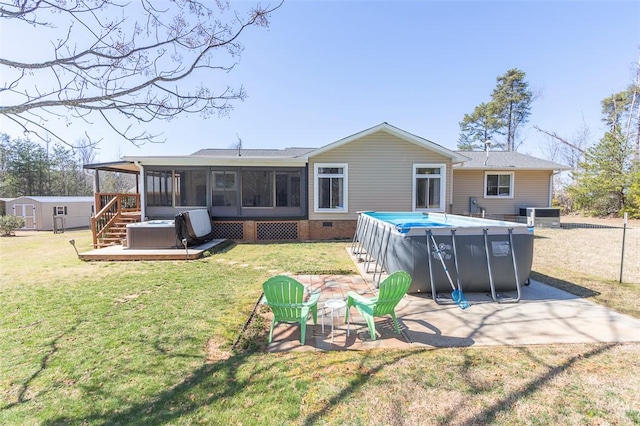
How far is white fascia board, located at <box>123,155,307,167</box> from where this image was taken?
35.5ft

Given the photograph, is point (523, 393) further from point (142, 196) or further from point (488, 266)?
point (142, 196)

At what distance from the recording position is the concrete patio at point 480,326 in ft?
11.2

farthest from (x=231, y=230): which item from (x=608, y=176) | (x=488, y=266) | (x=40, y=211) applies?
(x=608, y=176)

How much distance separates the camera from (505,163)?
51.1 feet

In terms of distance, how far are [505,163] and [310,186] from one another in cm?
1089

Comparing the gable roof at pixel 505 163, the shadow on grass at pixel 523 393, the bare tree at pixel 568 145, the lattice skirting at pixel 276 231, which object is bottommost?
the shadow on grass at pixel 523 393

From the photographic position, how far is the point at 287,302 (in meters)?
3.46

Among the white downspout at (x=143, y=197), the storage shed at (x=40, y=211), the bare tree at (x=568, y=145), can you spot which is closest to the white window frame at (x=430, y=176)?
the white downspout at (x=143, y=197)

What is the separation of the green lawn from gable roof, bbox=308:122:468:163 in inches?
313

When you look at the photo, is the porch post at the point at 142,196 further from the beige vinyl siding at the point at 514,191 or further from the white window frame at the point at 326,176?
the beige vinyl siding at the point at 514,191

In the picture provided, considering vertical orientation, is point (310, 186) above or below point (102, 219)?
above

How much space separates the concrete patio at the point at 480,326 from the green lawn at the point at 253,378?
0.71 ft

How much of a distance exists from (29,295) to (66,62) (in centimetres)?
493

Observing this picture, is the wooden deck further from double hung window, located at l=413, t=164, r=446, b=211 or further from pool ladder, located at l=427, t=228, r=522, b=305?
double hung window, located at l=413, t=164, r=446, b=211
